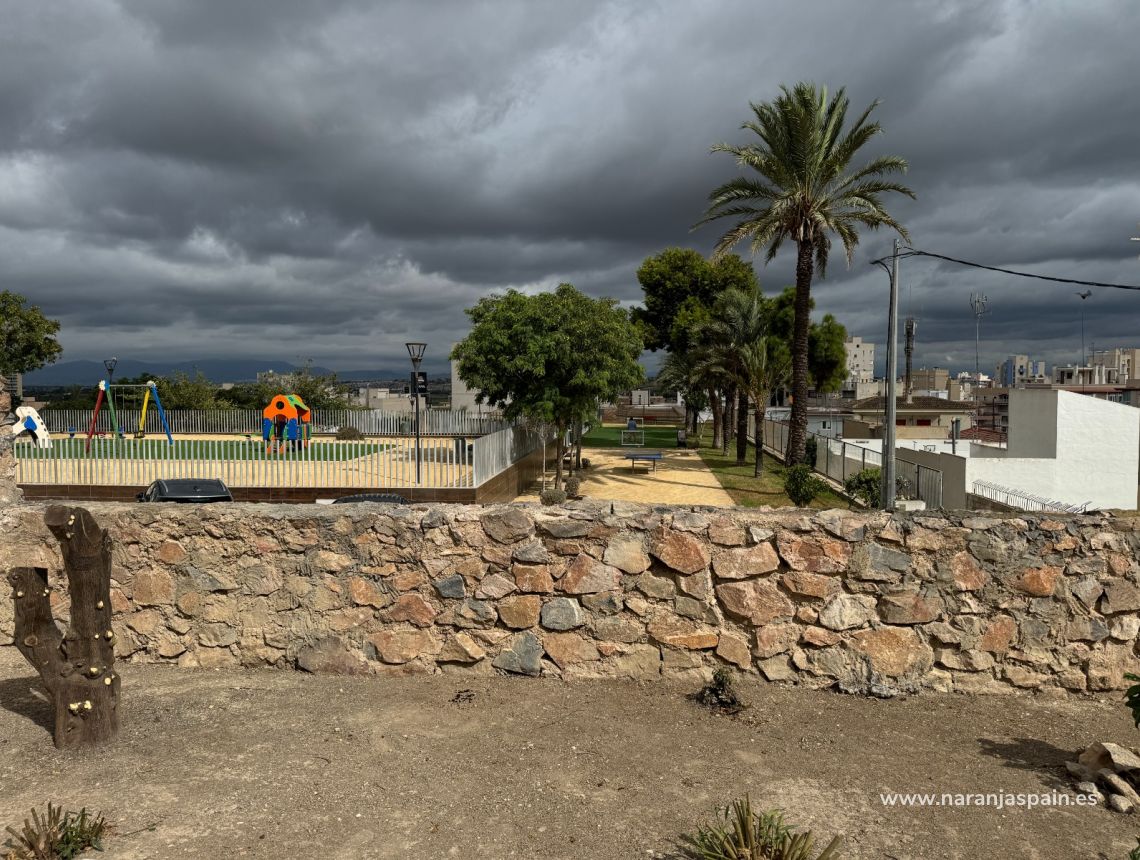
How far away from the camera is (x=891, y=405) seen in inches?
730

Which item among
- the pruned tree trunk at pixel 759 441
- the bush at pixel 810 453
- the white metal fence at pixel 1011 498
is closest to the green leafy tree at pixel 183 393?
the pruned tree trunk at pixel 759 441

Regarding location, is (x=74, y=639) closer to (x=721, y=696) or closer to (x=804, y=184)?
(x=721, y=696)

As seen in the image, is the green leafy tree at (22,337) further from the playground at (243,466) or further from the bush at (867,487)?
the bush at (867,487)

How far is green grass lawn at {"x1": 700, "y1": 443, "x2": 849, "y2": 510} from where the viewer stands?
21.1 meters

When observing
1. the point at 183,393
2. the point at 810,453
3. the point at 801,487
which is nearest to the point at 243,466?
the point at 801,487

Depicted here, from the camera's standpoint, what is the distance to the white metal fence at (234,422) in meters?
35.8

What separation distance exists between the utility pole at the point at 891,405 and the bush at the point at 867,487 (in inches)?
42.6

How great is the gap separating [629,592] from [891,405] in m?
15.6

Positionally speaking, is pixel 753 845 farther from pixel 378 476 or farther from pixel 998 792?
pixel 378 476

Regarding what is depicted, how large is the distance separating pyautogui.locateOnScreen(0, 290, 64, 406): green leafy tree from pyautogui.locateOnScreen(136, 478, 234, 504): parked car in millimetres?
32311

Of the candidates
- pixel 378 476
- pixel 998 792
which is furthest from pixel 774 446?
pixel 998 792

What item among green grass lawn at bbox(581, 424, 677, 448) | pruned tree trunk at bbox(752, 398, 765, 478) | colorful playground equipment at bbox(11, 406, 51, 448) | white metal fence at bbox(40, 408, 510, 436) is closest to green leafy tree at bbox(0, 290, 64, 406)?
white metal fence at bbox(40, 408, 510, 436)

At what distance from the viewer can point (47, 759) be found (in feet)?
13.1

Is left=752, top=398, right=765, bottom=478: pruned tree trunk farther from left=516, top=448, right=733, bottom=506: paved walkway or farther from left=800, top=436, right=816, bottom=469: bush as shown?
left=800, top=436, right=816, bottom=469: bush
